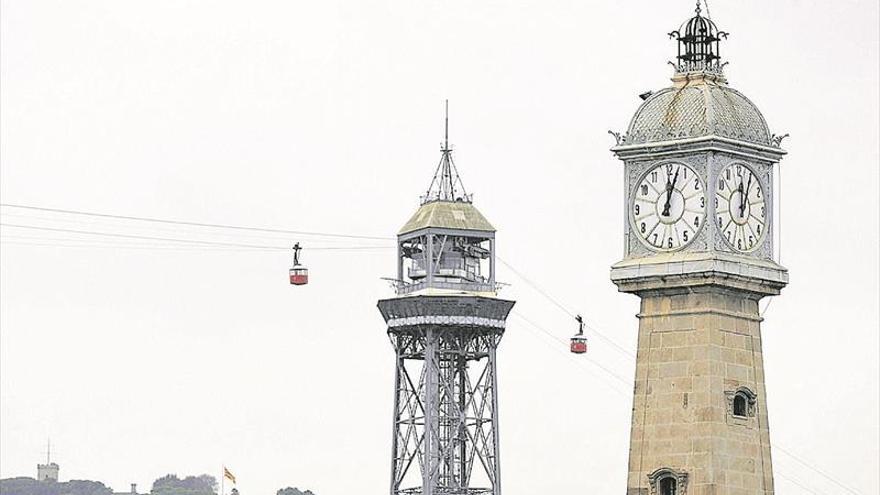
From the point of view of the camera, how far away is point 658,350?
88.1 metres

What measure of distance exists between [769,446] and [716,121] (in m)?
9.88

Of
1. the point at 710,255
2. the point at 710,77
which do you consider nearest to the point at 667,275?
the point at 710,255

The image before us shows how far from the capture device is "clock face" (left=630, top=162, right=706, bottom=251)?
88.2 metres

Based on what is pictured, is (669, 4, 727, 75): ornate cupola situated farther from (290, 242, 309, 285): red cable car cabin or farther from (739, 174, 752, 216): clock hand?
(290, 242, 309, 285): red cable car cabin

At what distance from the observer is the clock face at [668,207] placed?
88250mm

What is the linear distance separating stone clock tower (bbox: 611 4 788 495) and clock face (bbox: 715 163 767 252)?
0.03 m

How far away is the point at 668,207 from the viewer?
88812 millimetres

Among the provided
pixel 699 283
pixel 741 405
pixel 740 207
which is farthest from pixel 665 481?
pixel 740 207

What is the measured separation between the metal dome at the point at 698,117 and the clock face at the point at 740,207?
1.12 metres

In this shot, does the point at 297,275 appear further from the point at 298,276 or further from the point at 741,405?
the point at 741,405

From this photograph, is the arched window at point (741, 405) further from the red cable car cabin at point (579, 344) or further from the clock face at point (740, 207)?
the red cable car cabin at point (579, 344)

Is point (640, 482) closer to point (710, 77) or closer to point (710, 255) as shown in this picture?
point (710, 255)

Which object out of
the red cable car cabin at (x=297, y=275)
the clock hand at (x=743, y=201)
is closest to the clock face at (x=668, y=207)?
the clock hand at (x=743, y=201)

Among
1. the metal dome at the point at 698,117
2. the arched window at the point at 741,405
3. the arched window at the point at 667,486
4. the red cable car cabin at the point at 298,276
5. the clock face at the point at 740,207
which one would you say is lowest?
the arched window at the point at 667,486
